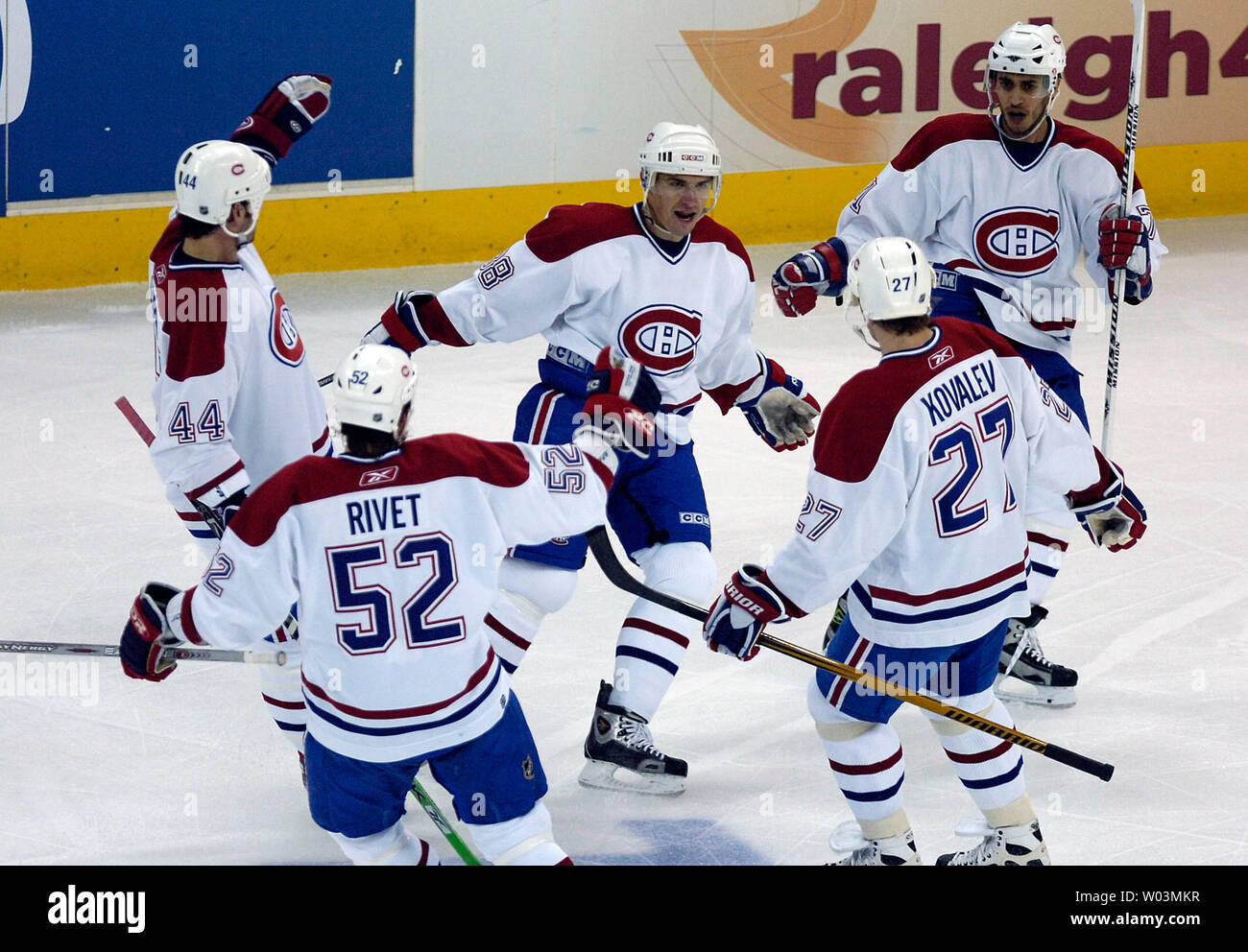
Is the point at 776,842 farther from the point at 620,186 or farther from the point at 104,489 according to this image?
the point at 620,186

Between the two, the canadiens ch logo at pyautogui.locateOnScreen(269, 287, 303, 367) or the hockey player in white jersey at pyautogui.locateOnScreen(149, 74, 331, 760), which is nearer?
the hockey player in white jersey at pyautogui.locateOnScreen(149, 74, 331, 760)

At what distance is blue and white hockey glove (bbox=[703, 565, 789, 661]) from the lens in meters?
2.82

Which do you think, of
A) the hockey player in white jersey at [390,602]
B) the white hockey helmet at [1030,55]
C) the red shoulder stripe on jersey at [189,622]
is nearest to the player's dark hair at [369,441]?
the hockey player in white jersey at [390,602]

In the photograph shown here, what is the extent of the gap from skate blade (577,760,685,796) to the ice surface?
0.02 meters

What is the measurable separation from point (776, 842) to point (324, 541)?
116cm

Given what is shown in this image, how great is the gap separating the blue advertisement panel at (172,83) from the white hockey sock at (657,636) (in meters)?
4.11

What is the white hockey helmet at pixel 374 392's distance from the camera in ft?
8.16

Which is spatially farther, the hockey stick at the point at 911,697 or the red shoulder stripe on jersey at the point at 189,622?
the hockey stick at the point at 911,697

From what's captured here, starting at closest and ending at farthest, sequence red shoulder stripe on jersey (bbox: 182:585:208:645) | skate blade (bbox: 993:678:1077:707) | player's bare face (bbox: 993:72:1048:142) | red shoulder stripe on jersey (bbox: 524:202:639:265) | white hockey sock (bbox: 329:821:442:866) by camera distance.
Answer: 1. red shoulder stripe on jersey (bbox: 182:585:208:645)
2. white hockey sock (bbox: 329:821:442:866)
3. red shoulder stripe on jersey (bbox: 524:202:639:265)
4. skate blade (bbox: 993:678:1077:707)
5. player's bare face (bbox: 993:72:1048:142)

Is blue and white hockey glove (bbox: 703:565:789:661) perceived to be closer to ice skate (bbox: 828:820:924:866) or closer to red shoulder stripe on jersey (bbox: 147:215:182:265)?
ice skate (bbox: 828:820:924:866)

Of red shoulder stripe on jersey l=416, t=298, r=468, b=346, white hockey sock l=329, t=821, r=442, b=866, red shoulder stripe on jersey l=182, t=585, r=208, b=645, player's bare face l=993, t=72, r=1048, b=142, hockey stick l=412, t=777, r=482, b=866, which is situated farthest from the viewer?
player's bare face l=993, t=72, r=1048, b=142

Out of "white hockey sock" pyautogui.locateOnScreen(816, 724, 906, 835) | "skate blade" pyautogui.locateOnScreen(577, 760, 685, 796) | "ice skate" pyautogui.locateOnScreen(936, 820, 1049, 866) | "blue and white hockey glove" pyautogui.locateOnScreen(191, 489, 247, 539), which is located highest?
"blue and white hockey glove" pyautogui.locateOnScreen(191, 489, 247, 539)

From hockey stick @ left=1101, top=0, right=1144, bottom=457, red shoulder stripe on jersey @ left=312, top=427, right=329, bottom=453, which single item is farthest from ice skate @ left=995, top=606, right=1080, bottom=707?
red shoulder stripe on jersey @ left=312, top=427, right=329, bottom=453

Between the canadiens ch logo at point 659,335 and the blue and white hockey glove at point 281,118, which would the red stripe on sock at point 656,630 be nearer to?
the canadiens ch logo at point 659,335
